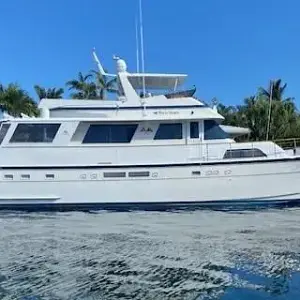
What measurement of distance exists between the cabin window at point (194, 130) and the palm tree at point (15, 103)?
18.4m

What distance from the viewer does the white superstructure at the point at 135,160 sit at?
13.4m

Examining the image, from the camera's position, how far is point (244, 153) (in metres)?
13.6

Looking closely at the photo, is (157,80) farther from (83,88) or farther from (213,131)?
(83,88)

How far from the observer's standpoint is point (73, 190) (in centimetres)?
1347

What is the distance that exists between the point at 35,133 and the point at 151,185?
3.53 meters

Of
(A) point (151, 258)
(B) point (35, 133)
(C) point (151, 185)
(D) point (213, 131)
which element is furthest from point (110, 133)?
(A) point (151, 258)

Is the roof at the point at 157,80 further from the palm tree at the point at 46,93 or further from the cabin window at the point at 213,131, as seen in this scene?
the palm tree at the point at 46,93

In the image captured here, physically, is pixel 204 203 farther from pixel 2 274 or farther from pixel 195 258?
pixel 2 274

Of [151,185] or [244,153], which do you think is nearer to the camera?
[151,185]

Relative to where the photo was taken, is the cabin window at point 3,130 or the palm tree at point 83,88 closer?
the cabin window at point 3,130

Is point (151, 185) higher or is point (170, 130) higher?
point (170, 130)

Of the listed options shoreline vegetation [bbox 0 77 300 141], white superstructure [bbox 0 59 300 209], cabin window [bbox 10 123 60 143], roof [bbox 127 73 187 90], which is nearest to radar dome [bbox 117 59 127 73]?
roof [bbox 127 73 187 90]

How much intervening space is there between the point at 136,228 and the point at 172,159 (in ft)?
12.5

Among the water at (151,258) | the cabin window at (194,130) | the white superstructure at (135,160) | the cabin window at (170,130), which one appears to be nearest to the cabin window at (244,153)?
the white superstructure at (135,160)
